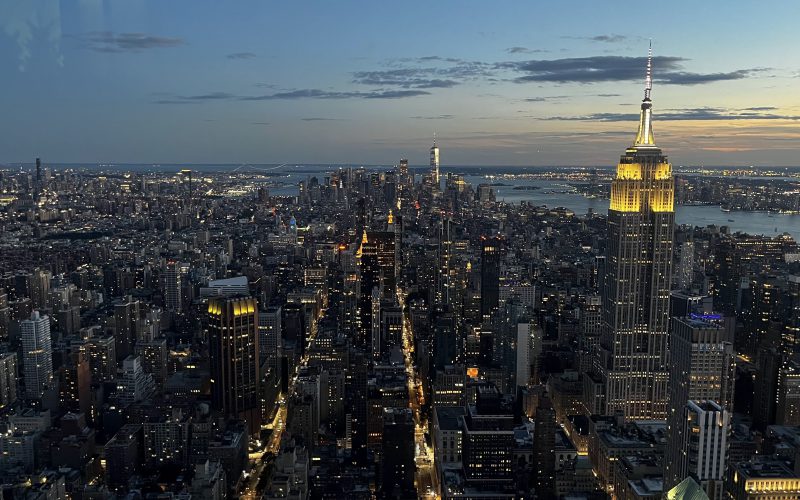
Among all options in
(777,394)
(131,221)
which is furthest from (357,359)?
(131,221)

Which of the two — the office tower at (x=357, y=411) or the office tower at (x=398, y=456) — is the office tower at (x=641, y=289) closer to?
the office tower at (x=398, y=456)

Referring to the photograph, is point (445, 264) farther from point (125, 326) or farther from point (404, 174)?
point (404, 174)

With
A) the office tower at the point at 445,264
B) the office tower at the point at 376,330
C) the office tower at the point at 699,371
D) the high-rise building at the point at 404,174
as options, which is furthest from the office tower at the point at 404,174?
the office tower at the point at 699,371

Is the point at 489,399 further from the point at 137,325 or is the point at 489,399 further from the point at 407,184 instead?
the point at 407,184

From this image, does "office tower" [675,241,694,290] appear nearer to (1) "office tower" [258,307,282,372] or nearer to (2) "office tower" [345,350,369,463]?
(2) "office tower" [345,350,369,463]

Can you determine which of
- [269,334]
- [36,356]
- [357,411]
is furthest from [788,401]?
[36,356]
